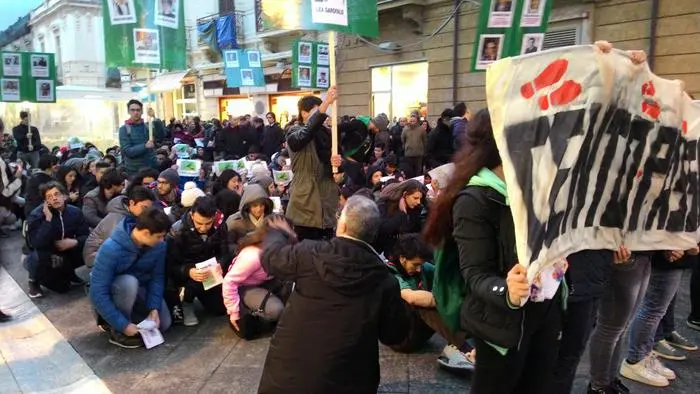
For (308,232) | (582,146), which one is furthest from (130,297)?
(582,146)

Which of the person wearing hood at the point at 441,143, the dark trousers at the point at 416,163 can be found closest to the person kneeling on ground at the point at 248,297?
the person wearing hood at the point at 441,143

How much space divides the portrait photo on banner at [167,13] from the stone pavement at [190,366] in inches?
220

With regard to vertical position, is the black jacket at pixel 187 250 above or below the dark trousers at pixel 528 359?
below

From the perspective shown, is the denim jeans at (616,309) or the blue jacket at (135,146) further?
the blue jacket at (135,146)

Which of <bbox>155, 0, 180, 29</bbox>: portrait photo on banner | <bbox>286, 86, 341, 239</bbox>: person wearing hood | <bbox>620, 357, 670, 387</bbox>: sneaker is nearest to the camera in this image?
<bbox>620, 357, 670, 387</bbox>: sneaker

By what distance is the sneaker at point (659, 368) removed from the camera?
347 cm

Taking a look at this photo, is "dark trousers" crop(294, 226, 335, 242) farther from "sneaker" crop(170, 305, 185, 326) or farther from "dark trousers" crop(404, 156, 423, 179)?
"dark trousers" crop(404, 156, 423, 179)

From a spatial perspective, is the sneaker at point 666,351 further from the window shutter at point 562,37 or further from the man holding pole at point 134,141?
the window shutter at point 562,37

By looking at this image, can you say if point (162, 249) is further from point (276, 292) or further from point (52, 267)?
point (52, 267)

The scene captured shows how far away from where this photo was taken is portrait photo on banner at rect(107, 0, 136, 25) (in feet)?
27.2

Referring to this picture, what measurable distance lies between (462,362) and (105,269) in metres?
2.61

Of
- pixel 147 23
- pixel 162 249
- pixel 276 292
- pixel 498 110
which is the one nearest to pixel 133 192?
pixel 162 249

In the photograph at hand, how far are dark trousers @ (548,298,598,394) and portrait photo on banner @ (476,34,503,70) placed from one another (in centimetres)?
455

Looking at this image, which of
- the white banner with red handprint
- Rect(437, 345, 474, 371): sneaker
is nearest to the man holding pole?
Rect(437, 345, 474, 371): sneaker
